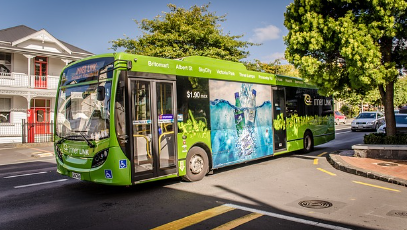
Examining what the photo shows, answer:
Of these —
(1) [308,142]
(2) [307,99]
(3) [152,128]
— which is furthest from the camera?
(1) [308,142]

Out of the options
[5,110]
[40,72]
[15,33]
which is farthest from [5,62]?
[15,33]

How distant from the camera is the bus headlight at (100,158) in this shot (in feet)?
21.2

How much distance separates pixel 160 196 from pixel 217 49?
18.1 metres

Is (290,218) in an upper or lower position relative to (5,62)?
lower


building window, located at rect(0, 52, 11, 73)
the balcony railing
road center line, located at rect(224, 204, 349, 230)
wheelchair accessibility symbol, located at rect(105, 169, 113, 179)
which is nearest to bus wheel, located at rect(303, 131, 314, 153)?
road center line, located at rect(224, 204, 349, 230)

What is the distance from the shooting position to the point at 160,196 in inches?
267

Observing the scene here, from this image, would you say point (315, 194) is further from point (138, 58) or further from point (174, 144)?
point (138, 58)

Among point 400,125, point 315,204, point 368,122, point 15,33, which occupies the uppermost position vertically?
point 15,33

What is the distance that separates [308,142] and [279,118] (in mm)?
3071

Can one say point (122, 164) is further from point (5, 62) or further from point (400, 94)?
point (400, 94)

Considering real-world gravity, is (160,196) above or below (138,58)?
below

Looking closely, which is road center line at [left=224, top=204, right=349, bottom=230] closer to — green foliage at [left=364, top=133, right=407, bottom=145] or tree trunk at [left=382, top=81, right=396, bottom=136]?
green foliage at [left=364, top=133, right=407, bottom=145]

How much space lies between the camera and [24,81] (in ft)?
80.7

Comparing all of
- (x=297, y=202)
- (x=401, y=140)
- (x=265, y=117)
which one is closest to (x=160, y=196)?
(x=297, y=202)
